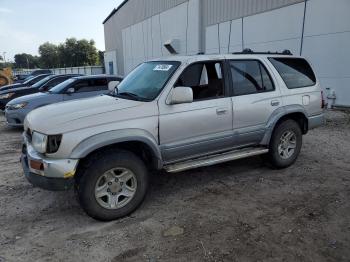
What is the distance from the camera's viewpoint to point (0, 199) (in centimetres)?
467

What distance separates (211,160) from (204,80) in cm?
114

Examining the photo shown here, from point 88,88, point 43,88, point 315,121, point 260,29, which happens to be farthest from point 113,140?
point 260,29

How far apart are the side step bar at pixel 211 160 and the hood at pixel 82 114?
2.57 feet

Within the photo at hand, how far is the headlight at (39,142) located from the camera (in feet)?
11.9

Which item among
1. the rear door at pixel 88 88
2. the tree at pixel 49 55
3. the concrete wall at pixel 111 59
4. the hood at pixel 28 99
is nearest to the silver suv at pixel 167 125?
the rear door at pixel 88 88

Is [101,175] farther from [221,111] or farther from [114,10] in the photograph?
[114,10]

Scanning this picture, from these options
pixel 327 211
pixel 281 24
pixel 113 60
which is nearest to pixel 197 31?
pixel 281 24

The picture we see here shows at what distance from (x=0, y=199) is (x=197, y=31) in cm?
1674

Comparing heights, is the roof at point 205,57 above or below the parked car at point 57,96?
above

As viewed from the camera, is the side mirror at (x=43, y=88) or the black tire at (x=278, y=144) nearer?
the black tire at (x=278, y=144)

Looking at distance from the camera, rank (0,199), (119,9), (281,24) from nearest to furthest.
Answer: (0,199), (281,24), (119,9)

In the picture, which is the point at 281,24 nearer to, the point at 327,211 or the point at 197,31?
the point at 197,31

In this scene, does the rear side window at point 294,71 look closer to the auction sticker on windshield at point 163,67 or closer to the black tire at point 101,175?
the auction sticker on windshield at point 163,67

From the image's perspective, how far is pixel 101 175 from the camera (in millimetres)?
3746
